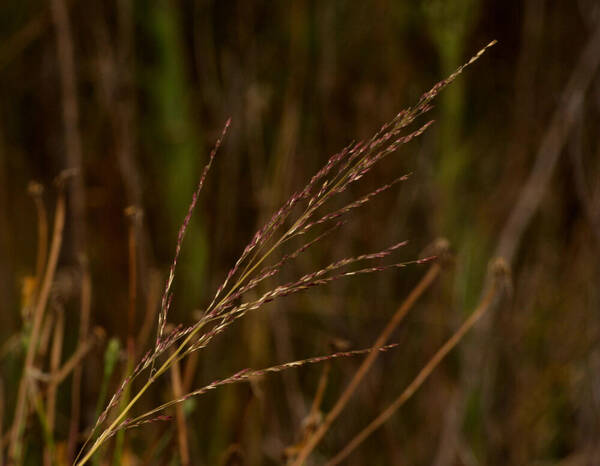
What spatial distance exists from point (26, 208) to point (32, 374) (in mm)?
1039

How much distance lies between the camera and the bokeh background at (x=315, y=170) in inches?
52.6

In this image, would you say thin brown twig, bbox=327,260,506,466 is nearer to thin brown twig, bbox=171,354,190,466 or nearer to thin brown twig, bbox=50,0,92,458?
thin brown twig, bbox=171,354,190,466

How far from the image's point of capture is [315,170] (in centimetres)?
143

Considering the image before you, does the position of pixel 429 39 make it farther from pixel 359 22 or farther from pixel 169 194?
pixel 169 194

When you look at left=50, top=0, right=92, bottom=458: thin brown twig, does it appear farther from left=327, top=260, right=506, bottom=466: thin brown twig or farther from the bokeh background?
left=327, top=260, right=506, bottom=466: thin brown twig

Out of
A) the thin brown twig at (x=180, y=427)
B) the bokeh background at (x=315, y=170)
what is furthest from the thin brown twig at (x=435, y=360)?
the bokeh background at (x=315, y=170)

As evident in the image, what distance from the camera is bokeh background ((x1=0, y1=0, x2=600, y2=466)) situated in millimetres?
1335

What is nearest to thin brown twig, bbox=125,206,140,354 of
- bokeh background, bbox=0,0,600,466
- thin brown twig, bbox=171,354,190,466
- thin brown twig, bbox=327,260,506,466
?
thin brown twig, bbox=171,354,190,466

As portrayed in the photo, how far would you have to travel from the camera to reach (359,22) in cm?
140

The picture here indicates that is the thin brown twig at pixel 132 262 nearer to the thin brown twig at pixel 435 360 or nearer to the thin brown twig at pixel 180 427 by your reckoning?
the thin brown twig at pixel 180 427

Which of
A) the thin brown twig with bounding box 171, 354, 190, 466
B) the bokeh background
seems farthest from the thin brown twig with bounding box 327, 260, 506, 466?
the bokeh background

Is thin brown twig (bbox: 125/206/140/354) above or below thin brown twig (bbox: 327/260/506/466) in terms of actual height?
above

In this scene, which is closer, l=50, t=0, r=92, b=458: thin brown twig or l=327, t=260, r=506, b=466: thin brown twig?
l=327, t=260, r=506, b=466: thin brown twig

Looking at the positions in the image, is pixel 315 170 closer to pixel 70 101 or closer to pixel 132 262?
pixel 70 101
